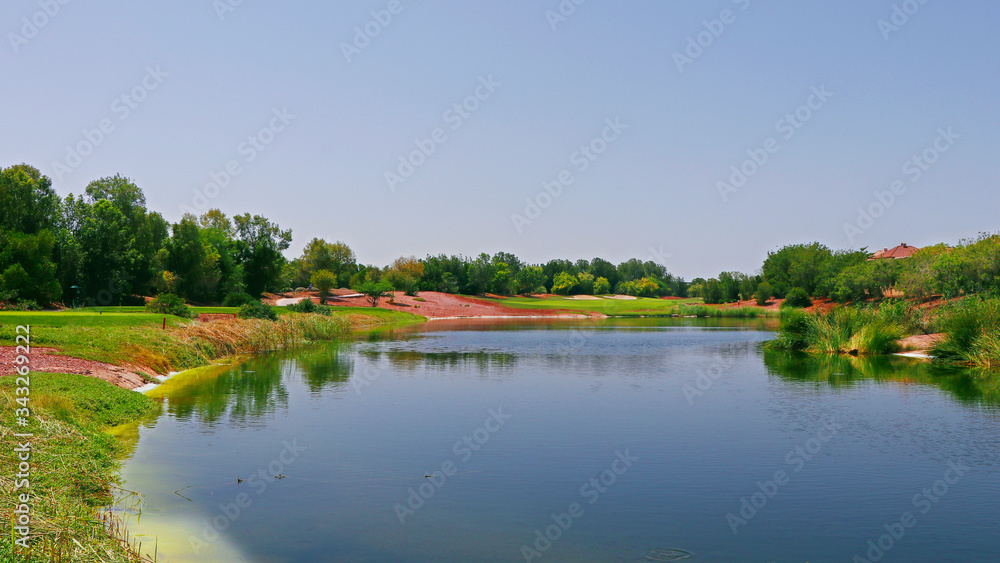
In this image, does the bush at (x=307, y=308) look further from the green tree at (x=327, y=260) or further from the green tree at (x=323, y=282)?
the green tree at (x=327, y=260)

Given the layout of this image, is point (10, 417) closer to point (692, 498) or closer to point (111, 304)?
point (692, 498)

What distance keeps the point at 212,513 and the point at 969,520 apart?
1061 centimetres

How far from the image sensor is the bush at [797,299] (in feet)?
254

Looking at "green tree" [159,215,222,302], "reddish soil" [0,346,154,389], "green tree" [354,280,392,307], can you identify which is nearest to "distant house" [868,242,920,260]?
"green tree" [354,280,392,307]

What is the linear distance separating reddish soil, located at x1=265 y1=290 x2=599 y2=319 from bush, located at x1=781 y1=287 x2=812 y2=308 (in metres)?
23.1

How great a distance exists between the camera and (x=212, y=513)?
10.1 meters

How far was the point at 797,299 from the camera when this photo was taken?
77562 mm

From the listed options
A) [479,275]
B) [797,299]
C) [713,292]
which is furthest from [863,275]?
[479,275]

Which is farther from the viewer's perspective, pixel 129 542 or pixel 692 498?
pixel 692 498

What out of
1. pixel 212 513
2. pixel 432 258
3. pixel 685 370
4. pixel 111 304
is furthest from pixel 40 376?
pixel 432 258

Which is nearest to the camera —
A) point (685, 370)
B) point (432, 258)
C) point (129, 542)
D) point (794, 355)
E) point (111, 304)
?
point (129, 542)

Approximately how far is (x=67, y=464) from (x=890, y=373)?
84.1 feet

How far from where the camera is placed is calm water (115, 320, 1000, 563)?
911 cm

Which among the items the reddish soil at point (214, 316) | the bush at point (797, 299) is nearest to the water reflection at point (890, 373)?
the reddish soil at point (214, 316)
